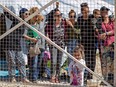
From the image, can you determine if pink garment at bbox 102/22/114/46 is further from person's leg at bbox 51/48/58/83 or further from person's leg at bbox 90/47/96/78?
person's leg at bbox 51/48/58/83

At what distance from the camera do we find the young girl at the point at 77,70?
7441mm

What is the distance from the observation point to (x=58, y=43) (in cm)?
760

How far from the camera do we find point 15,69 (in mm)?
7828

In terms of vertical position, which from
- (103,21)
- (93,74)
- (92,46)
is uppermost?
(103,21)

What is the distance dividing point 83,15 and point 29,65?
62.8 inches

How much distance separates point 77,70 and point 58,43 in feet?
2.23

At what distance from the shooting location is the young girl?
7441 mm

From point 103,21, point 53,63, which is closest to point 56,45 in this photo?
point 53,63

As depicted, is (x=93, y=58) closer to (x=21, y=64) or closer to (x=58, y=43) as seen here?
(x=58, y=43)

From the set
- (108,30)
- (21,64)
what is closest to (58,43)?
(21,64)

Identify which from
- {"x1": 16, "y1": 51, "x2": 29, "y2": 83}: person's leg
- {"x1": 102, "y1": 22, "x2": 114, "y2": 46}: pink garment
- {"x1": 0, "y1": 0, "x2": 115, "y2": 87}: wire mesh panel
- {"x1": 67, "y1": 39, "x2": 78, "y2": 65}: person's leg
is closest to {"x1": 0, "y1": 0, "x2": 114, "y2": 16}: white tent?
{"x1": 0, "y1": 0, "x2": 115, "y2": 87}: wire mesh panel

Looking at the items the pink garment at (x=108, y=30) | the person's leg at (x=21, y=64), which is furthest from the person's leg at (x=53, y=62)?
the pink garment at (x=108, y=30)

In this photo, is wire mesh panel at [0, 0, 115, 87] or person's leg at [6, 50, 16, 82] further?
person's leg at [6, 50, 16, 82]

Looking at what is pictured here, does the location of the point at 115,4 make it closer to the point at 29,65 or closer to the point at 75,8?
the point at 75,8
